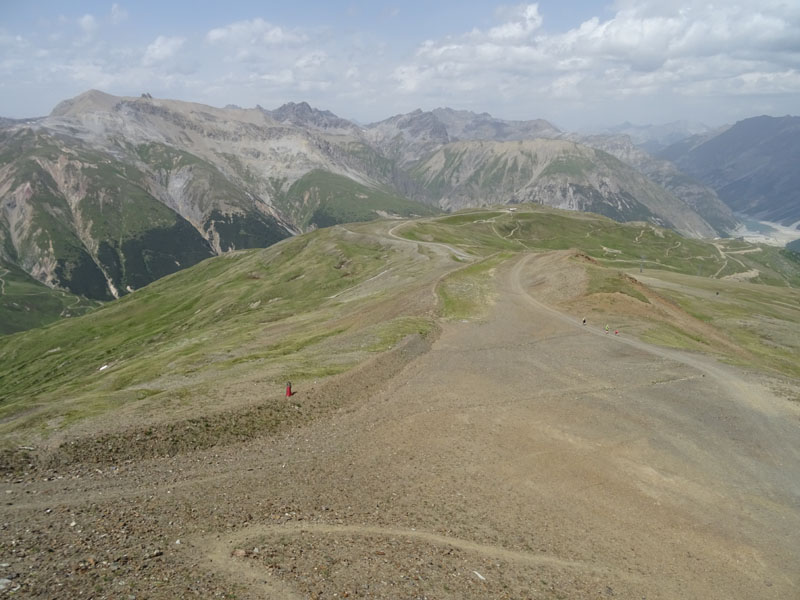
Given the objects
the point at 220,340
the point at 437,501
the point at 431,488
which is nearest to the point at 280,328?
the point at 220,340

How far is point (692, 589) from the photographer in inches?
873

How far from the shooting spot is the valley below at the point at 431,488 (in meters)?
20.3

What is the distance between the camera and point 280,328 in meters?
85.8

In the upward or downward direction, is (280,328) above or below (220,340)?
above

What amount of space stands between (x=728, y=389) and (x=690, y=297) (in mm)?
81660

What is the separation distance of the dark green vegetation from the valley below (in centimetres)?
313

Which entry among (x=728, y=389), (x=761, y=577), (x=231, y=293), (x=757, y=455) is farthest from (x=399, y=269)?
(x=761, y=577)

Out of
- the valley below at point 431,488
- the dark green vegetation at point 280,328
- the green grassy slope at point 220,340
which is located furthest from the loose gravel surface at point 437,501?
the green grassy slope at point 220,340

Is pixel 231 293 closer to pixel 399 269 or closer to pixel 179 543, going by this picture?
pixel 399 269

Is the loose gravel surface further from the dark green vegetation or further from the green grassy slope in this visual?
the green grassy slope

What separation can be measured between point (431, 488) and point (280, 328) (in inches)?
2464

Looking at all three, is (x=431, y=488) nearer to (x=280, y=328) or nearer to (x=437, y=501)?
(x=437, y=501)

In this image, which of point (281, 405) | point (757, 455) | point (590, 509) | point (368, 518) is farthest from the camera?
point (281, 405)

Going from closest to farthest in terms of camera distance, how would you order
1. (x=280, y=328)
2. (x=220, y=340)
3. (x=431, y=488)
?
(x=431, y=488)
(x=280, y=328)
(x=220, y=340)
